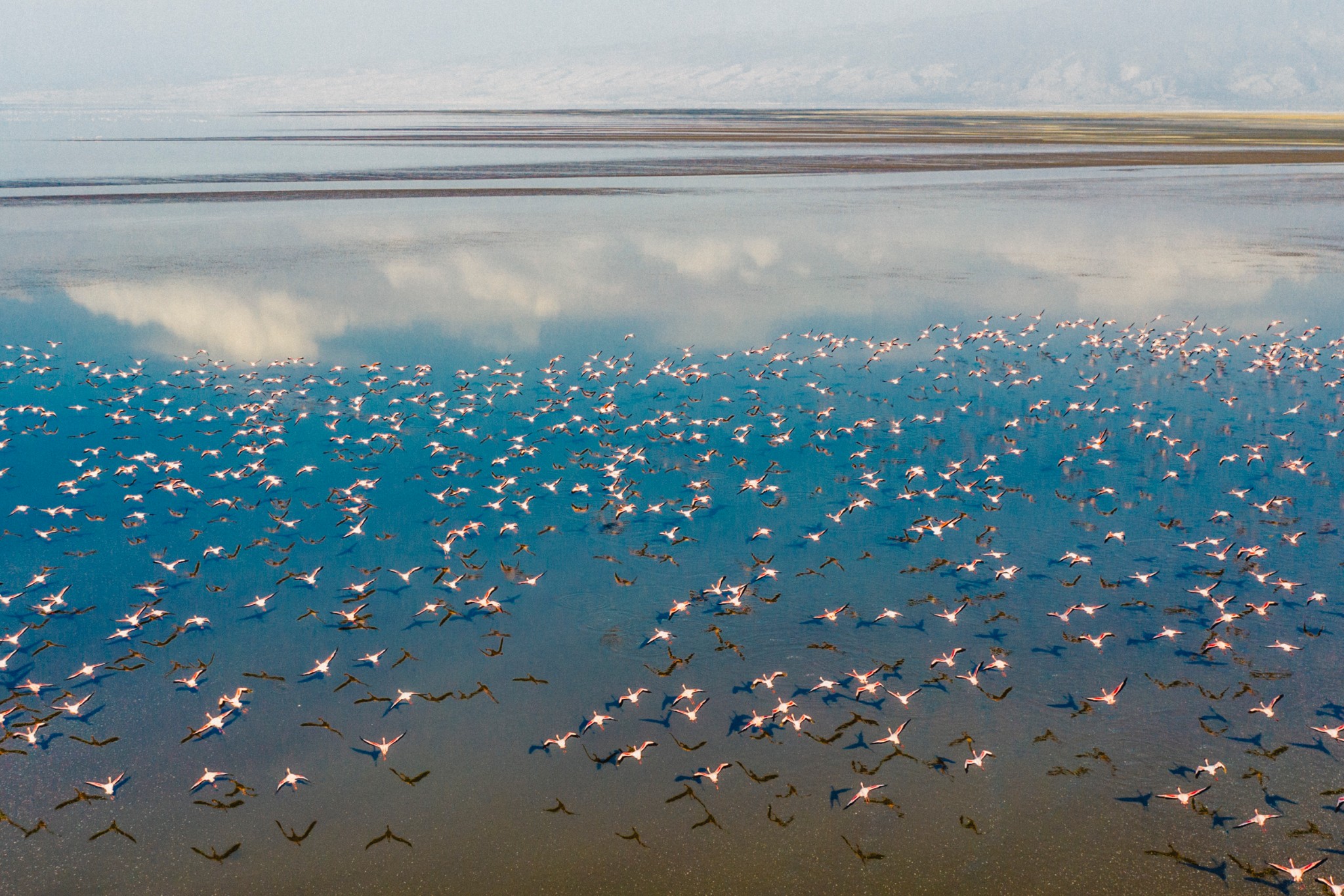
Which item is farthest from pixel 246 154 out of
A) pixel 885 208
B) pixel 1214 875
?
pixel 1214 875

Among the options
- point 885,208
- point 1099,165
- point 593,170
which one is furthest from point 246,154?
point 1099,165

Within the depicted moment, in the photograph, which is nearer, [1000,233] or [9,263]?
[9,263]

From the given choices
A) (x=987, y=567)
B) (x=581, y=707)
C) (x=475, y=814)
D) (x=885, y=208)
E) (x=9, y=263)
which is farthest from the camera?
(x=885, y=208)

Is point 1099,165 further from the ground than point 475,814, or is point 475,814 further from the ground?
point 1099,165

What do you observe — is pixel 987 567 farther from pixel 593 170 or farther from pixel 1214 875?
pixel 593 170

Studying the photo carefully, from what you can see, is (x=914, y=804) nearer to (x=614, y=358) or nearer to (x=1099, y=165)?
(x=614, y=358)

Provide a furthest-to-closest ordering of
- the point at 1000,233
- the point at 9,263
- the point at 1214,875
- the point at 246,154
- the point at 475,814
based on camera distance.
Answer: the point at 246,154 → the point at 1000,233 → the point at 9,263 → the point at 475,814 → the point at 1214,875
